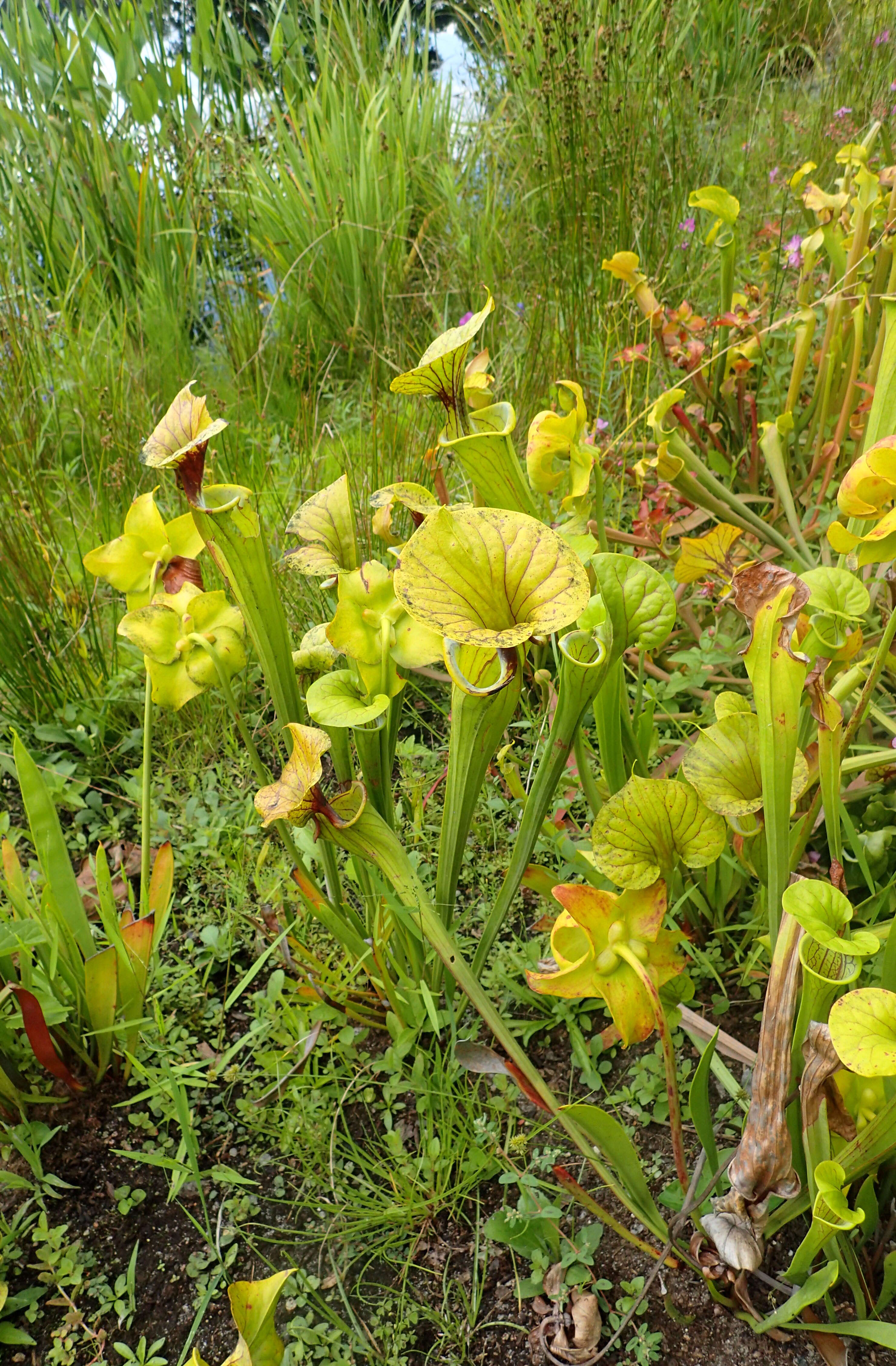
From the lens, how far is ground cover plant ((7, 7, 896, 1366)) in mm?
703

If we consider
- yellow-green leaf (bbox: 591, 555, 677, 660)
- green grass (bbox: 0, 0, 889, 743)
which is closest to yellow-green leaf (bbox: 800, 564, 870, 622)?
yellow-green leaf (bbox: 591, 555, 677, 660)

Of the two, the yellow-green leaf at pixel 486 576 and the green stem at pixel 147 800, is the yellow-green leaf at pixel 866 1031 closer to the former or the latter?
the yellow-green leaf at pixel 486 576

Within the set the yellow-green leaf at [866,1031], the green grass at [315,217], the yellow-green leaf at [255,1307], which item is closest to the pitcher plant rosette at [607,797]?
the yellow-green leaf at [866,1031]

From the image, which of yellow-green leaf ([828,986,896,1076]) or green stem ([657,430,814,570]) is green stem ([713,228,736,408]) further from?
yellow-green leaf ([828,986,896,1076])

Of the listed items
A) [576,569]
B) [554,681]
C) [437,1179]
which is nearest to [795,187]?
[554,681]

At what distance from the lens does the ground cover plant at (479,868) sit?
703 millimetres

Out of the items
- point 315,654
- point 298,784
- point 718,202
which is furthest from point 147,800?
point 718,202

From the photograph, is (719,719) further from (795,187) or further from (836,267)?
(795,187)

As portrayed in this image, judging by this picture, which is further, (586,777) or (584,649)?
(586,777)

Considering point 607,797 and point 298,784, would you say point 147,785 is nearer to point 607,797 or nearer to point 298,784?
point 298,784

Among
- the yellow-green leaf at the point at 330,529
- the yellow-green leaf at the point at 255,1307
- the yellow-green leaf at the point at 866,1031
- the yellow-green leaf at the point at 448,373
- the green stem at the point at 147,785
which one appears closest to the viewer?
the yellow-green leaf at the point at 866,1031

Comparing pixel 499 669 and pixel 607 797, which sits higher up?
pixel 499 669

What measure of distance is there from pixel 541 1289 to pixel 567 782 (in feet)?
2.29

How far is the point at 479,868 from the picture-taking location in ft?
4.51
